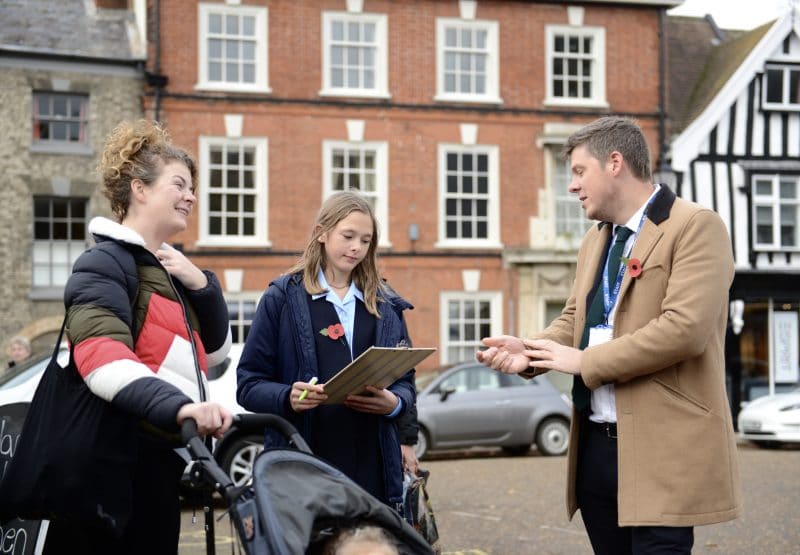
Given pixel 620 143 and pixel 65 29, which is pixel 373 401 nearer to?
pixel 620 143

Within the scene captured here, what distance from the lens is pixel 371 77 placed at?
24922 millimetres

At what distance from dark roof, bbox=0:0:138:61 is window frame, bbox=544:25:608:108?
30.8 ft

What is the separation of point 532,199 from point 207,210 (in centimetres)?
729

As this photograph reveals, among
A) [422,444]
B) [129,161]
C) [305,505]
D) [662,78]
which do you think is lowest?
[422,444]

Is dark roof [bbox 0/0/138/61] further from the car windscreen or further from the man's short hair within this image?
the man's short hair

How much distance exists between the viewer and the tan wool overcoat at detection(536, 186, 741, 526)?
3.82 meters

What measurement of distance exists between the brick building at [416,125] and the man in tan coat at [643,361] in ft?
64.3

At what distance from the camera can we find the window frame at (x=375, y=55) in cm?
2450

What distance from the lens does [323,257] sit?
473 cm

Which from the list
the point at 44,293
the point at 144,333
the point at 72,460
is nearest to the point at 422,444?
the point at 44,293

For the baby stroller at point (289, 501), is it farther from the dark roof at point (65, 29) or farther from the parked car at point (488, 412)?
the dark roof at point (65, 29)

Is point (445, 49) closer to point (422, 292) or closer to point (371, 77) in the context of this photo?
point (371, 77)

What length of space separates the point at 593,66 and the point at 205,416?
24240 mm

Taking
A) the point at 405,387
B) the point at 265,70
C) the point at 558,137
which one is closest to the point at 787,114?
the point at 558,137
